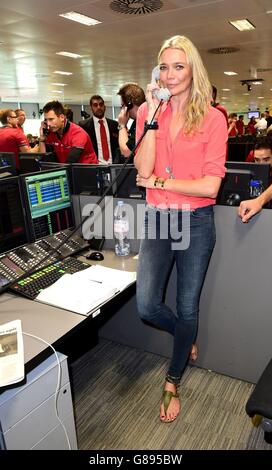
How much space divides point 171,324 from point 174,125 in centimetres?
93

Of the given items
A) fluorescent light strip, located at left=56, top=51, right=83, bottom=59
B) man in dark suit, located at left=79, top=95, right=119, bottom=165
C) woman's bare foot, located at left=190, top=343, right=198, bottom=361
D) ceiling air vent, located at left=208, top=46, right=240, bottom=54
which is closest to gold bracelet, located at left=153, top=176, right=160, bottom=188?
woman's bare foot, located at left=190, top=343, right=198, bottom=361

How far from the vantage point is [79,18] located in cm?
443

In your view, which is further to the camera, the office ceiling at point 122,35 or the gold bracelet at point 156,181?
the office ceiling at point 122,35

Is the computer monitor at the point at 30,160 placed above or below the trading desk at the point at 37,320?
above

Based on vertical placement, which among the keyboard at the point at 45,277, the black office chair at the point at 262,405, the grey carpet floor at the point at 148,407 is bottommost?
the grey carpet floor at the point at 148,407

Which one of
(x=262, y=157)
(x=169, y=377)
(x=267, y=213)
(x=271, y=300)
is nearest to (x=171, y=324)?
(x=169, y=377)

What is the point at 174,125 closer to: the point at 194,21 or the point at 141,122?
the point at 141,122

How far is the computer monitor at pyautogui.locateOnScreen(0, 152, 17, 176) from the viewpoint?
1784mm

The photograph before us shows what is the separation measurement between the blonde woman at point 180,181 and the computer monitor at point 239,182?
6.9 inches

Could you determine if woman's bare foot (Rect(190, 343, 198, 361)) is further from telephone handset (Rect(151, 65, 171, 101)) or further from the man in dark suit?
the man in dark suit

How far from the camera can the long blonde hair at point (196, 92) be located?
4.57 ft

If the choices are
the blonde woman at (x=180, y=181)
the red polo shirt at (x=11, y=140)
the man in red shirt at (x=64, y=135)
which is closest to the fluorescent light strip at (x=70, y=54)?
the red polo shirt at (x=11, y=140)

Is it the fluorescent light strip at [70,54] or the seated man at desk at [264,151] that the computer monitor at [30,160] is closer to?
the seated man at desk at [264,151]

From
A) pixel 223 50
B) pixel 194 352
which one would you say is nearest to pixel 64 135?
pixel 194 352
